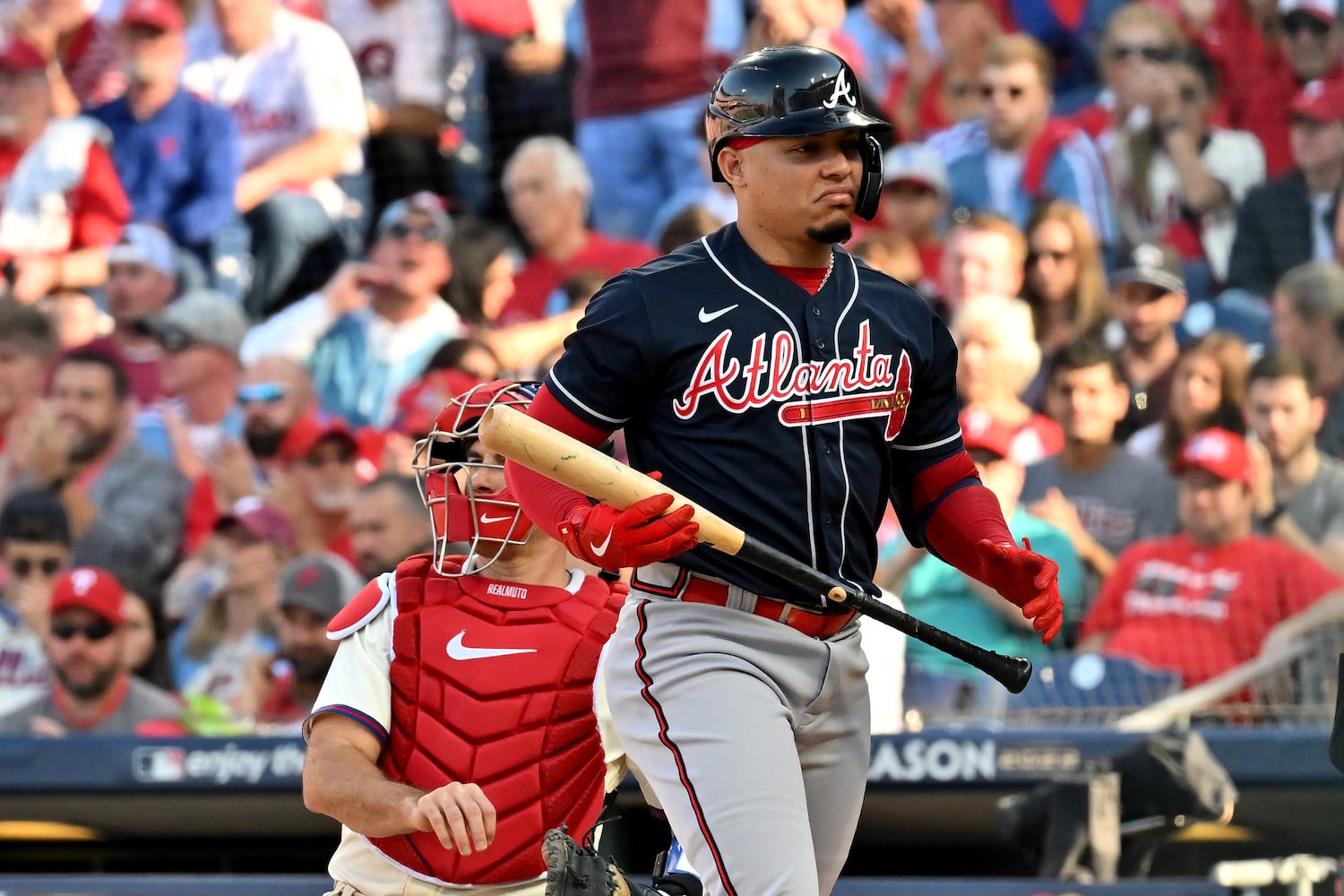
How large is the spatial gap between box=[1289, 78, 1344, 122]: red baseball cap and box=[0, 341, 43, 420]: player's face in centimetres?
486

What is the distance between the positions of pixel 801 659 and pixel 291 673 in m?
3.53

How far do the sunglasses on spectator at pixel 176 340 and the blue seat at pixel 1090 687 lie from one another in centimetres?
377

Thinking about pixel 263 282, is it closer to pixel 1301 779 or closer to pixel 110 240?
pixel 110 240

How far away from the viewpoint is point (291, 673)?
5.84 metres

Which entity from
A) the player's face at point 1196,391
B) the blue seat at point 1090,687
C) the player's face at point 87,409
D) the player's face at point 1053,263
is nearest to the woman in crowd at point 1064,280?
the player's face at point 1053,263

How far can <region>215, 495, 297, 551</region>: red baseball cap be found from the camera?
6.43m

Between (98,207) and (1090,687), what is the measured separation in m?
4.91

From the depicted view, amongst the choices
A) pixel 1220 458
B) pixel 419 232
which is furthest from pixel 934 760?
pixel 419 232

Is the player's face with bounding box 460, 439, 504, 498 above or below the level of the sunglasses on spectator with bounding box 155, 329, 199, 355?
above

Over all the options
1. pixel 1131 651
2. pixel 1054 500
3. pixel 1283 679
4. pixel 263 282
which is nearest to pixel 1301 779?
pixel 1283 679

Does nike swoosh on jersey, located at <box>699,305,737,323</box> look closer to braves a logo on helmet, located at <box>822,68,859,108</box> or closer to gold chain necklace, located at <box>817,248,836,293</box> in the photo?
gold chain necklace, located at <box>817,248,836,293</box>

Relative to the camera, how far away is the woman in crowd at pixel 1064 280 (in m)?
6.14

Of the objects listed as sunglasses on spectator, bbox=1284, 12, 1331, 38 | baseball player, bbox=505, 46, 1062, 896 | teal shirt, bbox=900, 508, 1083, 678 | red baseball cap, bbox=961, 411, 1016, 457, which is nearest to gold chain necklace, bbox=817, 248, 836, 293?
baseball player, bbox=505, 46, 1062, 896

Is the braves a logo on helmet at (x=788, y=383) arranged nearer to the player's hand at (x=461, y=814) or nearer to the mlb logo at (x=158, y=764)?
the player's hand at (x=461, y=814)
